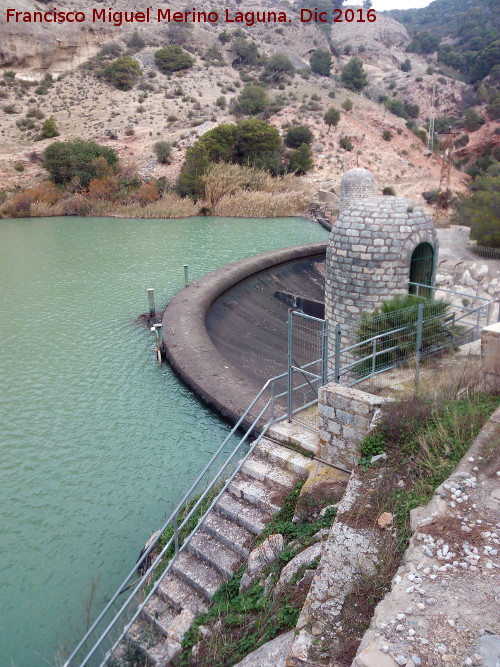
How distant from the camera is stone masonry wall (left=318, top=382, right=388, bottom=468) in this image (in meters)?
5.82

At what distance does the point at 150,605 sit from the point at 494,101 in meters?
55.3

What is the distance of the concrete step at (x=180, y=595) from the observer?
5180mm

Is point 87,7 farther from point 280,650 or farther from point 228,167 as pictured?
point 280,650

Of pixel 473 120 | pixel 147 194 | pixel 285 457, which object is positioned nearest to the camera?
pixel 285 457

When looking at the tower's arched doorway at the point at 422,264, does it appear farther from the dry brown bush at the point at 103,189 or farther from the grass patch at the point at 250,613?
the dry brown bush at the point at 103,189

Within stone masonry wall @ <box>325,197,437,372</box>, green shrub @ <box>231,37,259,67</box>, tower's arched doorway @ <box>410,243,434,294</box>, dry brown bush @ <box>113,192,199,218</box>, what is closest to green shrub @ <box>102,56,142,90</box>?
green shrub @ <box>231,37,259,67</box>

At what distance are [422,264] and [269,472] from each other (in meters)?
5.79

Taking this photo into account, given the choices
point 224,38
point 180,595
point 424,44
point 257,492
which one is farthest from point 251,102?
point 424,44

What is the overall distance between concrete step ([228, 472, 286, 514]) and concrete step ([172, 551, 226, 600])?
0.88 meters

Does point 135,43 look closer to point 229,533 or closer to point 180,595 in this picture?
point 229,533

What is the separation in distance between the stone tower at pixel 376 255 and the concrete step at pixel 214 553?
15.4 ft

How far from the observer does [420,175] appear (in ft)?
139

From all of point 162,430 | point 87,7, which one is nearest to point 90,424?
point 162,430

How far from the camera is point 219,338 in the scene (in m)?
13.0
